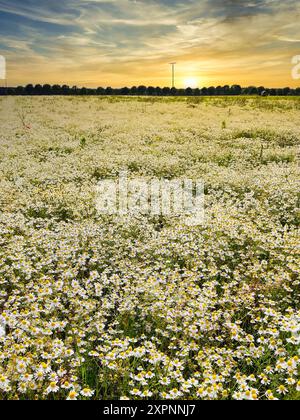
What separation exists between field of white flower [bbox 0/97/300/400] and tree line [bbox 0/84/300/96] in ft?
260

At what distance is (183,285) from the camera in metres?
5.81

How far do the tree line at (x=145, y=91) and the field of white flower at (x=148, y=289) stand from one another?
79.2m

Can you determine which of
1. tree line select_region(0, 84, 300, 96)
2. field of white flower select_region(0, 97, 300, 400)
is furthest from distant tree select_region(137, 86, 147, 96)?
field of white flower select_region(0, 97, 300, 400)

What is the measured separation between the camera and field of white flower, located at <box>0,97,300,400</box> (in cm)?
407

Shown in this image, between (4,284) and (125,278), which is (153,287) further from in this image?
(4,284)

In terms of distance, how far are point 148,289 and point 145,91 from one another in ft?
315

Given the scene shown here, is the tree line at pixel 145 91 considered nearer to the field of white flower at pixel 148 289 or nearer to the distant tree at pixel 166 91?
the distant tree at pixel 166 91

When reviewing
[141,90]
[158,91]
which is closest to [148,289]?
[158,91]

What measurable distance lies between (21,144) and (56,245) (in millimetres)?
14808

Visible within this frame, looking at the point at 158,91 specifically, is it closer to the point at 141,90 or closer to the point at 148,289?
the point at 141,90

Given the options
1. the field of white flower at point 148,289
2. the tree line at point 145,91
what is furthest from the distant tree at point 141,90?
the field of white flower at point 148,289

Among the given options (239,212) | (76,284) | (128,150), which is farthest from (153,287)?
(128,150)

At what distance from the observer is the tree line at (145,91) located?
288 feet

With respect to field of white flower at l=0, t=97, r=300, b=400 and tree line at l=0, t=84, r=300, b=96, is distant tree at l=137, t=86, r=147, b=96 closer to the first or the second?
tree line at l=0, t=84, r=300, b=96
